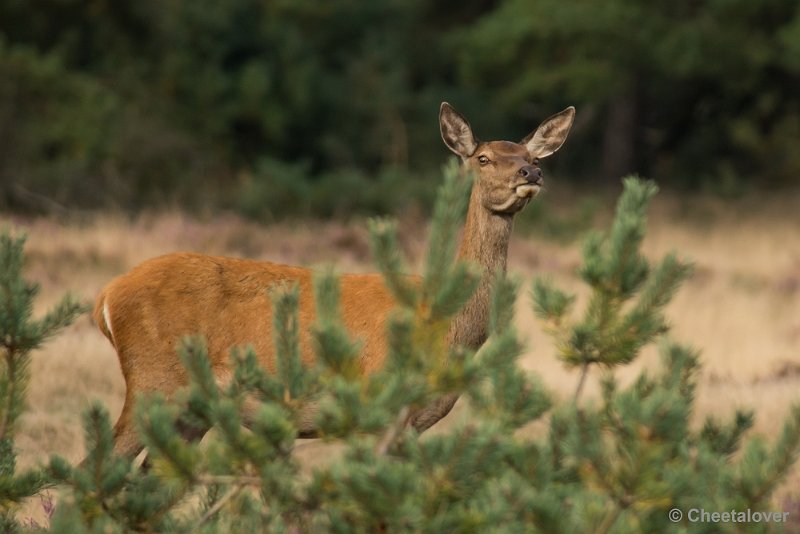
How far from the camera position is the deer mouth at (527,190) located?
232 inches

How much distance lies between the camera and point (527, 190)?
19.4ft

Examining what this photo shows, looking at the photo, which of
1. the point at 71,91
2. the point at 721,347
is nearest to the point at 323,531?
the point at 721,347

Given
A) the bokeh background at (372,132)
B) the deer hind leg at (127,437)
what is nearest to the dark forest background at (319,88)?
the bokeh background at (372,132)

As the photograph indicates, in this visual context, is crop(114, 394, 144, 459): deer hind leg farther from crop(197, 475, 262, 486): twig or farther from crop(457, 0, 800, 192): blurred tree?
crop(457, 0, 800, 192): blurred tree

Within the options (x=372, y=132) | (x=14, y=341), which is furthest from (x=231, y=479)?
(x=372, y=132)

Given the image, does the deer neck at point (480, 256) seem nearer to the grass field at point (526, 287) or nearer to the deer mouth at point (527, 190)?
the deer mouth at point (527, 190)

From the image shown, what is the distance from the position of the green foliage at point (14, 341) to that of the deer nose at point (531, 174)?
7.15ft

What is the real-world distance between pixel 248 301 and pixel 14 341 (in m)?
2.06

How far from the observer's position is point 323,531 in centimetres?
388

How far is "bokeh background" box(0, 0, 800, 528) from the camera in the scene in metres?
13.7

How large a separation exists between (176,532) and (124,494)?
0.22m

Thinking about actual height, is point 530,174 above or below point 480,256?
above

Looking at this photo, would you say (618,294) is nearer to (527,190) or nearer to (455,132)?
(527,190)

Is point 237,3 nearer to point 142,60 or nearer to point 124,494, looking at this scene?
point 142,60
